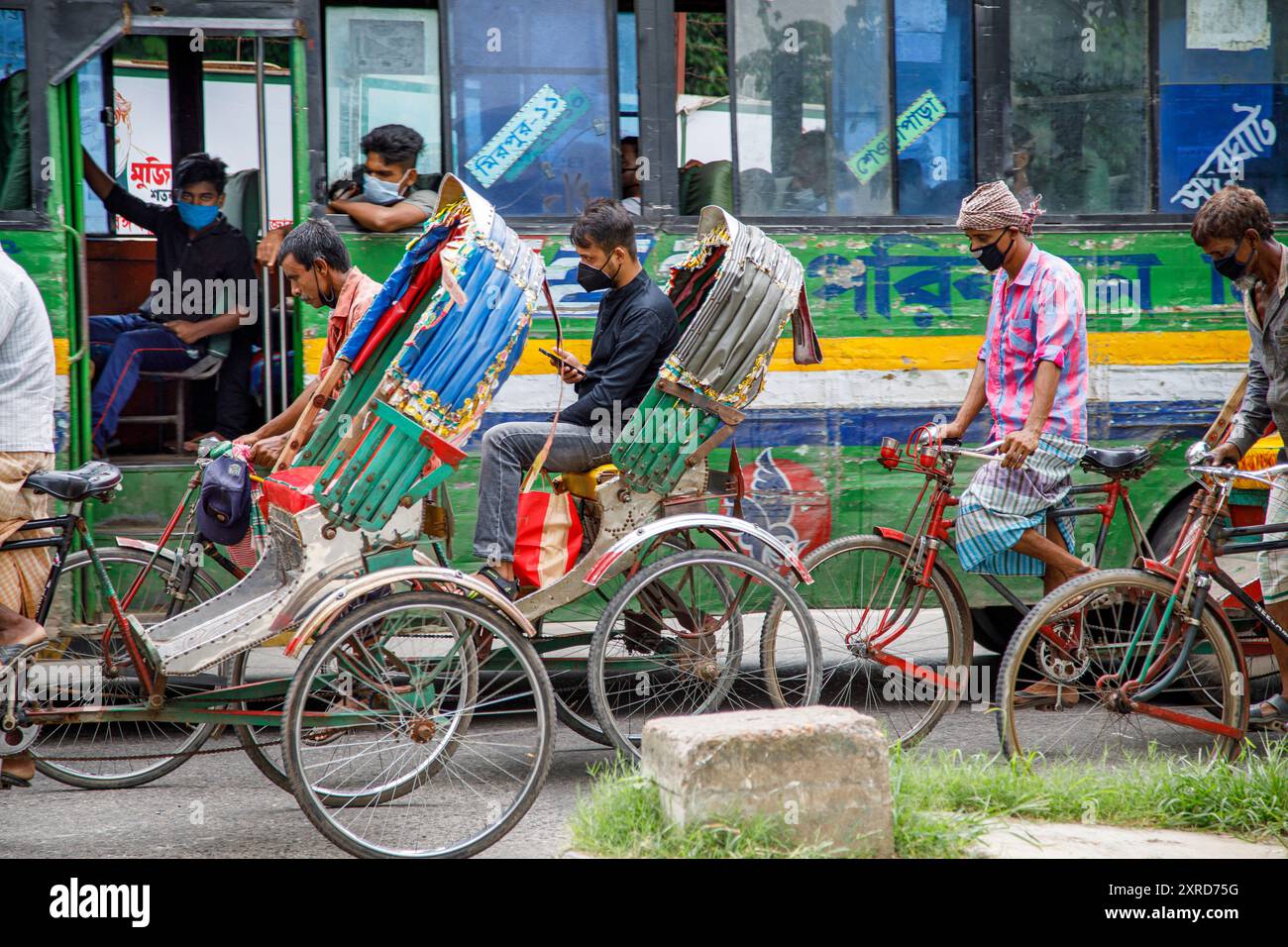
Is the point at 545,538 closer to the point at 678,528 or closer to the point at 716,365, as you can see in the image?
the point at 678,528

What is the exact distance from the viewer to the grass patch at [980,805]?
11.4 feet

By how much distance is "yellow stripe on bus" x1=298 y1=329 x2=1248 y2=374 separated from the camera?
223 inches

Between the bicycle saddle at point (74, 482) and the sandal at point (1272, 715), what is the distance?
417 cm

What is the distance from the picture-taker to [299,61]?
5379 mm

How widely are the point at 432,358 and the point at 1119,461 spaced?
2.52 metres

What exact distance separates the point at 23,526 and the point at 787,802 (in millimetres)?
2750

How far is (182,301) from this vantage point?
21.3 feet

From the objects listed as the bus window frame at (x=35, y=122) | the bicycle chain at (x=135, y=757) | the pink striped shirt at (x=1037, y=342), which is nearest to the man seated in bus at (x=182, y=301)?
the bus window frame at (x=35, y=122)

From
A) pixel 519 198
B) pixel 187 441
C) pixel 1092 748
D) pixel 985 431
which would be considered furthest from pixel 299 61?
pixel 1092 748

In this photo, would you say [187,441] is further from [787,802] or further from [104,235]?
[787,802]

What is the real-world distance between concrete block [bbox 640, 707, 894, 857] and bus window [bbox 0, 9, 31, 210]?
12.1 feet

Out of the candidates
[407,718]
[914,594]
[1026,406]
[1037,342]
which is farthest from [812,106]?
[407,718]

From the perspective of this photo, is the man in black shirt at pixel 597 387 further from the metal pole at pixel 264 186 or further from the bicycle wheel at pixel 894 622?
the metal pole at pixel 264 186

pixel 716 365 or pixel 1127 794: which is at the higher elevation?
pixel 716 365
